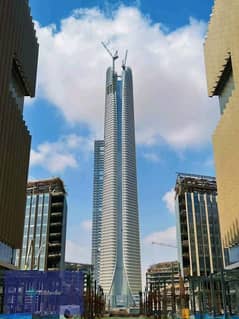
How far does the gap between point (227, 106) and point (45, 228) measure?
7144cm

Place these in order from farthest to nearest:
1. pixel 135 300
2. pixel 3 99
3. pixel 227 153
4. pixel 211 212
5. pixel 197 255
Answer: pixel 135 300
pixel 211 212
pixel 197 255
pixel 227 153
pixel 3 99

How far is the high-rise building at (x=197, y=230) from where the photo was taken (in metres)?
111

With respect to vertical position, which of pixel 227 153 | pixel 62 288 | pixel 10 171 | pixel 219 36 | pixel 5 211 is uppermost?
pixel 219 36

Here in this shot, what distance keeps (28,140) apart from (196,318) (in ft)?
120

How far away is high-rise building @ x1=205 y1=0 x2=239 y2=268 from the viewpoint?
55.9 metres

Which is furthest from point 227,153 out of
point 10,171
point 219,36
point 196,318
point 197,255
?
point 197,255

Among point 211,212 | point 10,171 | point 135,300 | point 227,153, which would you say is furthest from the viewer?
point 135,300

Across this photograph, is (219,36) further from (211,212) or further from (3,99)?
(211,212)

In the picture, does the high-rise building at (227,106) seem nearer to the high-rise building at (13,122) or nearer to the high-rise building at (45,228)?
the high-rise building at (13,122)

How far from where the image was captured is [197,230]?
11481 cm

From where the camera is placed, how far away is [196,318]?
4016cm

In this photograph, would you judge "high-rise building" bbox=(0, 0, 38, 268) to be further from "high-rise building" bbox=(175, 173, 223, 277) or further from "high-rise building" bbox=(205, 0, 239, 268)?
"high-rise building" bbox=(175, 173, 223, 277)

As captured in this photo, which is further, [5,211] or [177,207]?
[177,207]

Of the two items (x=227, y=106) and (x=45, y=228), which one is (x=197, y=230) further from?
(x=227, y=106)
